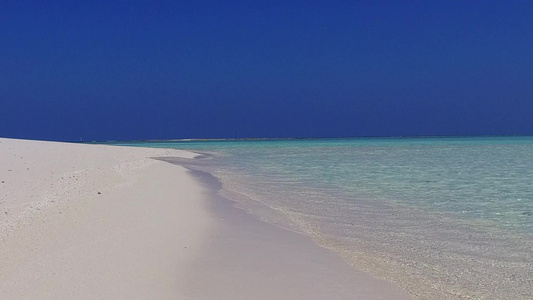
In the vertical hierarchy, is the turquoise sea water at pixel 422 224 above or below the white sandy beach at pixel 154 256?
below

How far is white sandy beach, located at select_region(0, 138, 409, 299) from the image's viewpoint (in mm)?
3918

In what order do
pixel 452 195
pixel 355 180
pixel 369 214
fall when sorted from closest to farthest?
pixel 369 214 → pixel 452 195 → pixel 355 180

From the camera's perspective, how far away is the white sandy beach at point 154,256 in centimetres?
392

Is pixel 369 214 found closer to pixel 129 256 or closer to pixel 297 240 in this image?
pixel 297 240

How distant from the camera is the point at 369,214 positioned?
8.38 meters

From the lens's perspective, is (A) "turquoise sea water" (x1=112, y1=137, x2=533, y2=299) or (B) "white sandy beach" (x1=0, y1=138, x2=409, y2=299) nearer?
(B) "white sandy beach" (x1=0, y1=138, x2=409, y2=299)

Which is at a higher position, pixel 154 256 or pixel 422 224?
pixel 154 256

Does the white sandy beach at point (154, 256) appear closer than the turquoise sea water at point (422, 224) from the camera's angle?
Yes

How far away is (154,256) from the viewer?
16.3 ft

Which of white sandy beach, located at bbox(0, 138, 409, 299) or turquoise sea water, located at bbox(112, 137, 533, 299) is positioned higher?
white sandy beach, located at bbox(0, 138, 409, 299)

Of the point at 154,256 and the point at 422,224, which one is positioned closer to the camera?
the point at 154,256

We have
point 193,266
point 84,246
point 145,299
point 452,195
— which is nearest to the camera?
point 145,299

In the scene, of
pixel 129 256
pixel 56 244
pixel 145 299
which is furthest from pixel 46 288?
pixel 56 244

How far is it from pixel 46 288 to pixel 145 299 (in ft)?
2.67
